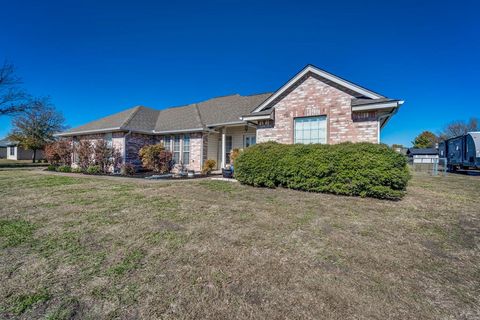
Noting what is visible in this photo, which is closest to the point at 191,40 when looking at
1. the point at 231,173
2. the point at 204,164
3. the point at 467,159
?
the point at 204,164

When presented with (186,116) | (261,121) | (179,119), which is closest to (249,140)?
(261,121)

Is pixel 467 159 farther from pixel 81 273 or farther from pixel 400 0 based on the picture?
pixel 81 273

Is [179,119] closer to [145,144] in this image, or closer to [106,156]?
[145,144]

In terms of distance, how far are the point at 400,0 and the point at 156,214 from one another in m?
13.1

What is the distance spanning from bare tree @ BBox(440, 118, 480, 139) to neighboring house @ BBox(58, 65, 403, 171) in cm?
5379

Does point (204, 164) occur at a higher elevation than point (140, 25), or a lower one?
lower

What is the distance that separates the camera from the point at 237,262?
121 inches

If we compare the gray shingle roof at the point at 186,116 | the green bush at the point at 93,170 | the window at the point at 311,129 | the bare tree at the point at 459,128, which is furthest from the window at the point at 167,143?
the bare tree at the point at 459,128

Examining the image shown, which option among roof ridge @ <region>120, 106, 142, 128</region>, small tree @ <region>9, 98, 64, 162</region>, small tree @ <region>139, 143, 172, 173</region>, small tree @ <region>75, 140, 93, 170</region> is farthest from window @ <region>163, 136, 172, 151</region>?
small tree @ <region>9, 98, 64, 162</region>

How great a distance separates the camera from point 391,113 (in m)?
9.02

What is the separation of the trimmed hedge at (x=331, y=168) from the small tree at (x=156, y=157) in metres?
7.37

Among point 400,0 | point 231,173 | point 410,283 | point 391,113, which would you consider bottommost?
point 410,283

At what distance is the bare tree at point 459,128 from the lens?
4453cm

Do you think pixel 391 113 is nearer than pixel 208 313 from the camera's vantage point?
No
